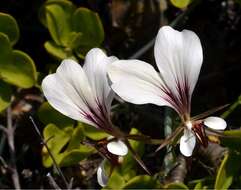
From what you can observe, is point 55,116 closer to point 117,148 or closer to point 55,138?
point 55,138

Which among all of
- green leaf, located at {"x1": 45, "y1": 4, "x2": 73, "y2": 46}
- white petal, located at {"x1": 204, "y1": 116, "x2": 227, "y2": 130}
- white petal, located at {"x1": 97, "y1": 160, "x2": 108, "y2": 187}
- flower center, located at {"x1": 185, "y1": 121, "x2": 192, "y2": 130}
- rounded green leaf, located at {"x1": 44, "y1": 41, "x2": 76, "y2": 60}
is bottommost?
white petal, located at {"x1": 97, "y1": 160, "x2": 108, "y2": 187}

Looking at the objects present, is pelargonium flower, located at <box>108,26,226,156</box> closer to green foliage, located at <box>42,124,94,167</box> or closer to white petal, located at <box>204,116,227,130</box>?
white petal, located at <box>204,116,227,130</box>

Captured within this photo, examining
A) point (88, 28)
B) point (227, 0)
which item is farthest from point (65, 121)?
point (227, 0)

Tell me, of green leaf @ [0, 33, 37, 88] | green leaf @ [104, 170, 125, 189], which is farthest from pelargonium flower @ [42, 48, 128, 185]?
green leaf @ [0, 33, 37, 88]

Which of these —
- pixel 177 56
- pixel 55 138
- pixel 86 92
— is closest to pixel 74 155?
pixel 55 138

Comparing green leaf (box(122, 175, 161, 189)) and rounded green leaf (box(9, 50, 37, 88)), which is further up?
rounded green leaf (box(9, 50, 37, 88))

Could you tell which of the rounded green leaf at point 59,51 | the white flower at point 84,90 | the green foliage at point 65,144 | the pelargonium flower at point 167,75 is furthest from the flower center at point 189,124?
the rounded green leaf at point 59,51
